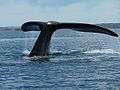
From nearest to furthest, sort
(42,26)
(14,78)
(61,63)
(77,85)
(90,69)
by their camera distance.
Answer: (77,85), (14,78), (90,69), (61,63), (42,26)

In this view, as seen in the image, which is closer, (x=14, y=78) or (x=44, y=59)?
(x=14, y=78)

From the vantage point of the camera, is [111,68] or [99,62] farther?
[99,62]

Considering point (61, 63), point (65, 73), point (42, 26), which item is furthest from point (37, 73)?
point (42, 26)

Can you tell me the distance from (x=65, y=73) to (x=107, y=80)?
153 inches

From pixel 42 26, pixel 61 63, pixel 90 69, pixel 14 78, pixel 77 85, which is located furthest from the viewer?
pixel 42 26

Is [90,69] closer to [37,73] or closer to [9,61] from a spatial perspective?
[37,73]

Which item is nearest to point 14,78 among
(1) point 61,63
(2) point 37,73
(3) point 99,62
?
(2) point 37,73

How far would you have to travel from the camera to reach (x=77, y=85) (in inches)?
1046

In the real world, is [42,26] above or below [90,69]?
above

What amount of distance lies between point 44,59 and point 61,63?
2.07 metres

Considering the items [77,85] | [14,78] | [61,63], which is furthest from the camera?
[61,63]

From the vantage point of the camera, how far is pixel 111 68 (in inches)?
1323

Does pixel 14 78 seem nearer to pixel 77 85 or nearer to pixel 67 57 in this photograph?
pixel 77 85

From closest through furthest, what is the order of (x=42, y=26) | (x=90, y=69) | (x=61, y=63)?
1. (x=90, y=69)
2. (x=61, y=63)
3. (x=42, y=26)
